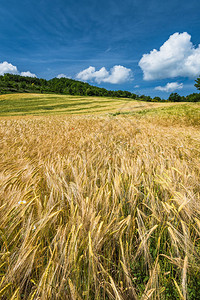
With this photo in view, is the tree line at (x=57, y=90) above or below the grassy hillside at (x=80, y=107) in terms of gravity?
above

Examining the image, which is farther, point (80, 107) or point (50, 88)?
→ point (50, 88)

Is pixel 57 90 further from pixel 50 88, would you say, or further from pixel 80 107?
pixel 80 107

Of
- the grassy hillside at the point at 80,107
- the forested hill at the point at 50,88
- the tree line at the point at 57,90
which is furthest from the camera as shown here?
the forested hill at the point at 50,88

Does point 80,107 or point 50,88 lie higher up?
point 50,88

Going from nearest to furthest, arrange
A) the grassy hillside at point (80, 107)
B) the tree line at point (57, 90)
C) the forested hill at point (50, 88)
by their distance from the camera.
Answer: the grassy hillside at point (80, 107)
the tree line at point (57, 90)
the forested hill at point (50, 88)

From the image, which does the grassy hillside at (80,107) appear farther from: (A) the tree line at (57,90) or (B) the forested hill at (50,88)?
(B) the forested hill at (50,88)

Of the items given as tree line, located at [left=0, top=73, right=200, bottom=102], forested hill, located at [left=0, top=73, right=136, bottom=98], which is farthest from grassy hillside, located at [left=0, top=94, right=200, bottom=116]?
forested hill, located at [left=0, top=73, right=136, bottom=98]

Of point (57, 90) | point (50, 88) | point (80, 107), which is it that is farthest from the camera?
point (50, 88)

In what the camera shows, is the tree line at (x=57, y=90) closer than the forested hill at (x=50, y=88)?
Yes

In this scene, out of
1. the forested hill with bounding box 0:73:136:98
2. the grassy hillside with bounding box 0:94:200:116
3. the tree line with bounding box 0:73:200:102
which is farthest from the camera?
the forested hill with bounding box 0:73:136:98

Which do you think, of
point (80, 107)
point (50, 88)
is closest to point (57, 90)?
point (50, 88)

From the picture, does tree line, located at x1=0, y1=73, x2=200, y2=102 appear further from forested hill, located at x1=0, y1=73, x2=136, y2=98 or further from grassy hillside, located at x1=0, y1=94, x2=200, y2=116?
grassy hillside, located at x1=0, y1=94, x2=200, y2=116

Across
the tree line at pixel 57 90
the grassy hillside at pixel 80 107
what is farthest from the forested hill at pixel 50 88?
the grassy hillside at pixel 80 107

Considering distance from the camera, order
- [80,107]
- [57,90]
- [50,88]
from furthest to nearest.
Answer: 1. [50,88]
2. [57,90]
3. [80,107]
